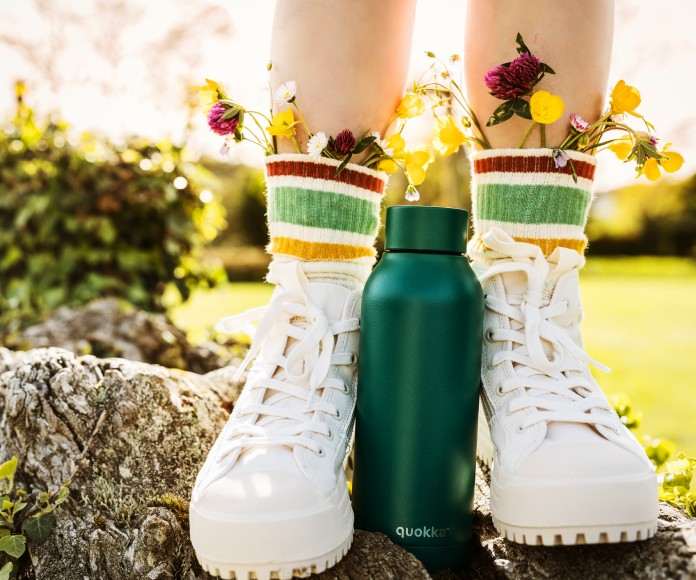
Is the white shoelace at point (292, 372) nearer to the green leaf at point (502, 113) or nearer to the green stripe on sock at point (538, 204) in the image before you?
the green stripe on sock at point (538, 204)

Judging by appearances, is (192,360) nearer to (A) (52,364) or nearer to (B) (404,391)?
(A) (52,364)

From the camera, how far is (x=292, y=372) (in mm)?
1305

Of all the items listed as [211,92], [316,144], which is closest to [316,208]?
[316,144]

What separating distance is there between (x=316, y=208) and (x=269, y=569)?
0.67m

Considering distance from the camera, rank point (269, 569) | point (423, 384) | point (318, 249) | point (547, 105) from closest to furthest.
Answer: point (269, 569), point (423, 384), point (547, 105), point (318, 249)

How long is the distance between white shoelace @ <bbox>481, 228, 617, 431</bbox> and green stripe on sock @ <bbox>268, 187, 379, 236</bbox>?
28 centimetres

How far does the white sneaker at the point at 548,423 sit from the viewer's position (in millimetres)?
1083

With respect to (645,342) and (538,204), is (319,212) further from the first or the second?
(645,342)

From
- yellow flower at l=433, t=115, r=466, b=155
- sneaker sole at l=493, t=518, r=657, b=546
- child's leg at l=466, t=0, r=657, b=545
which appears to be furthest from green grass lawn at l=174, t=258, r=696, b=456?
sneaker sole at l=493, t=518, r=657, b=546

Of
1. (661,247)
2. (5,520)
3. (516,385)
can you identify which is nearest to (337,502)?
(516,385)

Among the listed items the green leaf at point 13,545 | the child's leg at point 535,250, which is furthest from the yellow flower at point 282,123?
the green leaf at point 13,545

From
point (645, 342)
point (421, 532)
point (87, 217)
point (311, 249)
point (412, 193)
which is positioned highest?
point (412, 193)

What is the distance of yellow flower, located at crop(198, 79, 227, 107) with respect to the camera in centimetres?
143

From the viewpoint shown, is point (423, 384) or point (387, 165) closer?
point (423, 384)
